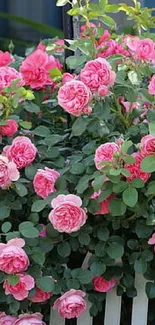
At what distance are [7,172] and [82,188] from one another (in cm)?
19

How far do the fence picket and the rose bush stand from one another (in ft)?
0.10

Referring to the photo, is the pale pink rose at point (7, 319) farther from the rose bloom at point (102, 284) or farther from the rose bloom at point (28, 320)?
the rose bloom at point (102, 284)

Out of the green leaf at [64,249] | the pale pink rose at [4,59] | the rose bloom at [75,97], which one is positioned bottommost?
the green leaf at [64,249]

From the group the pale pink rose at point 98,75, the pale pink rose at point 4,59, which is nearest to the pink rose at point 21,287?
the pale pink rose at point 98,75

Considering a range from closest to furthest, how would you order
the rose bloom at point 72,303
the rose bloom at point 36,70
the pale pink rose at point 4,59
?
the rose bloom at point 72,303
the rose bloom at point 36,70
the pale pink rose at point 4,59

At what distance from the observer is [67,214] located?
140cm

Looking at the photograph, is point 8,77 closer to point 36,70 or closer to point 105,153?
point 36,70

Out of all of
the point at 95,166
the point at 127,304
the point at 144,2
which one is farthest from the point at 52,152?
the point at 144,2

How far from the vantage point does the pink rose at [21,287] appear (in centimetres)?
141

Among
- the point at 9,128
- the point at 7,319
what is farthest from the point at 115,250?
the point at 9,128

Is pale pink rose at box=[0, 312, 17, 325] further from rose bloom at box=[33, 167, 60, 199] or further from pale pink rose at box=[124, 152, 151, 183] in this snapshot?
pale pink rose at box=[124, 152, 151, 183]

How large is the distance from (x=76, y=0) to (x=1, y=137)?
43cm

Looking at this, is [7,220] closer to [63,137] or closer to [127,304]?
[63,137]

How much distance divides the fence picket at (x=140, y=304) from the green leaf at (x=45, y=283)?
0.25m
